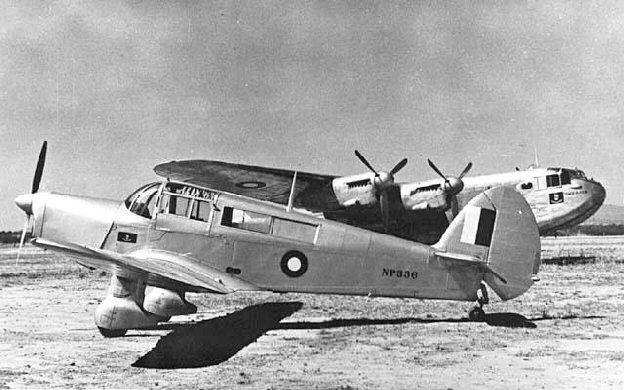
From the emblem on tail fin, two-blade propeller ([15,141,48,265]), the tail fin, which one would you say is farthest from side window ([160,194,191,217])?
the emblem on tail fin

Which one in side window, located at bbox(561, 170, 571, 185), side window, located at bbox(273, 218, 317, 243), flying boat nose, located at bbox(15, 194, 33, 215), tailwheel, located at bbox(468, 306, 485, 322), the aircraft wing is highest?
side window, located at bbox(561, 170, 571, 185)

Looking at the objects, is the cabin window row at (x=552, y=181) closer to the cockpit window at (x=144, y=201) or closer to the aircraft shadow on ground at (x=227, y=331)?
the aircraft shadow on ground at (x=227, y=331)

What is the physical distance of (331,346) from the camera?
723cm

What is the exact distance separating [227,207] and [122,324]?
8.28 ft

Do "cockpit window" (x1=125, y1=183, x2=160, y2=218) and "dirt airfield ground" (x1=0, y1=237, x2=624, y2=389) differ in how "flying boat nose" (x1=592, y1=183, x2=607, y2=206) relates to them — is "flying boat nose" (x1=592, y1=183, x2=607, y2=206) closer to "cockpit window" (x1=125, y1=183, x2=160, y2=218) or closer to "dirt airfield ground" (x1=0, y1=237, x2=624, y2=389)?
"dirt airfield ground" (x1=0, y1=237, x2=624, y2=389)

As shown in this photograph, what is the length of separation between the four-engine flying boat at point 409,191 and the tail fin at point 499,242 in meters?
10.1

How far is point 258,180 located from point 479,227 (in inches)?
479

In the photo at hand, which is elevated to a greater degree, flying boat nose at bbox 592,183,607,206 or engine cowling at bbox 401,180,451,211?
flying boat nose at bbox 592,183,607,206

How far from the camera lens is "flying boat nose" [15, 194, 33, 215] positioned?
9172mm

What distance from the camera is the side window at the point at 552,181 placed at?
62.6 feet

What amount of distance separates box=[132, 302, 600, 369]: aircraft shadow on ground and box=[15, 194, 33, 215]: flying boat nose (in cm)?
298

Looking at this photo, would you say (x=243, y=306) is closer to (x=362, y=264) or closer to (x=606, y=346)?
(x=362, y=264)

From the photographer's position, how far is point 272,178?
19.8m

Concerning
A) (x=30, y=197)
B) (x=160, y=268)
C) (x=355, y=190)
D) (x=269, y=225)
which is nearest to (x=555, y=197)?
(x=355, y=190)
